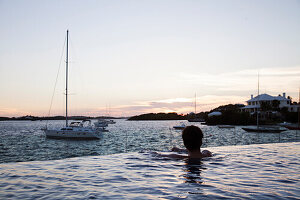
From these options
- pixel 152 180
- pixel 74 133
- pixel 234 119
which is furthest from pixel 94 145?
pixel 234 119

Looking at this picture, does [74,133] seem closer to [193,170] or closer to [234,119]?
[193,170]

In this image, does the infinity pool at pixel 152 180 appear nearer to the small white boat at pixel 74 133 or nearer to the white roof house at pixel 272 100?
the small white boat at pixel 74 133

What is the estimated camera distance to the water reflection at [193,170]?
553cm

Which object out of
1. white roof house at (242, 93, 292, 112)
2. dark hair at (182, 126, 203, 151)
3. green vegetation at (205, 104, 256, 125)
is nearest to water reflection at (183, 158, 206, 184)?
dark hair at (182, 126, 203, 151)

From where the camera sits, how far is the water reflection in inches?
218

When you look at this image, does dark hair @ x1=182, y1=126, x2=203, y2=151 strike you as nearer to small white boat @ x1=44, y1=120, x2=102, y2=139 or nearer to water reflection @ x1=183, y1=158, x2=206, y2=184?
water reflection @ x1=183, y1=158, x2=206, y2=184

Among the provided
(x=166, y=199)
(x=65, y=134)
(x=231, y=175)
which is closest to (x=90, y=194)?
(x=166, y=199)

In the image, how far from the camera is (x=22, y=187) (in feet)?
16.3

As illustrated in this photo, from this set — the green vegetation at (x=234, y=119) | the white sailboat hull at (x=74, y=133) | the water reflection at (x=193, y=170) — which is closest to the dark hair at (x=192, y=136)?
the water reflection at (x=193, y=170)

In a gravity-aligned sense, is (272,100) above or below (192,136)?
above

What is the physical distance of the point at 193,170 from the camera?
6570mm

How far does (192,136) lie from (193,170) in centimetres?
107

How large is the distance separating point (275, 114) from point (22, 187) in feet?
→ 363

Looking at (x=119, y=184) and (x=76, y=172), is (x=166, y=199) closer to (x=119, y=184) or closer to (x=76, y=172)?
(x=119, y=184)
